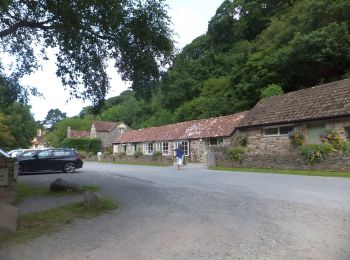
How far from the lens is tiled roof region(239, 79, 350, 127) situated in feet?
80.0

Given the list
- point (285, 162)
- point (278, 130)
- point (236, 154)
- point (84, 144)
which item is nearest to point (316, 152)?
point (285, 162)


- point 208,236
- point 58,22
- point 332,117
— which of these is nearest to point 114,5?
point 58,22

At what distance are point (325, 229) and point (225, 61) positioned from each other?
197 feet

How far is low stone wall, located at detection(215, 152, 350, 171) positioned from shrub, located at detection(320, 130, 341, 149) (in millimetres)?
2415

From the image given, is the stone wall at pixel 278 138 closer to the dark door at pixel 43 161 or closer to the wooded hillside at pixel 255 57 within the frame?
the wooded hillside at pixel 255 57

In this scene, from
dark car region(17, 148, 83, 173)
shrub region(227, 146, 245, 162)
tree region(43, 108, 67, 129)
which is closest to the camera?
dark car region(17, 148, 83, 173)

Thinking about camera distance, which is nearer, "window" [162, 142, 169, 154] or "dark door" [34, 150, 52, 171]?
"dark door" [34, 150, 52, 171]

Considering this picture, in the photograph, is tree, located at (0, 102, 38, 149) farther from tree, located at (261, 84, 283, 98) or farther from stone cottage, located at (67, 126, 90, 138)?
tree, located at (261, 84, 283, 98)

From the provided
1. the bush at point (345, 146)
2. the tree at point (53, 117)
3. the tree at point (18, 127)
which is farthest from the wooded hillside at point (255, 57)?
the tree at point (53, 117)

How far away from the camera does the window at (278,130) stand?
27.4m

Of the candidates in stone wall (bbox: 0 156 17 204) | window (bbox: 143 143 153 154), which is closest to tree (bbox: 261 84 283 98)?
window (bbox: 143 143 153 154)

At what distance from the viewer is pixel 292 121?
26.5m

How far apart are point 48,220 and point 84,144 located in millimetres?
62589

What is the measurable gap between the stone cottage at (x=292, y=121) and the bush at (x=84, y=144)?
4406 cm
